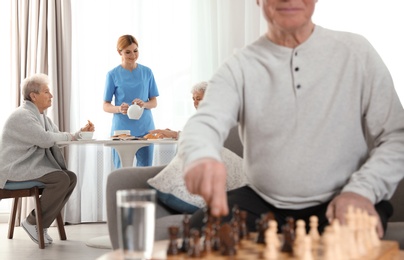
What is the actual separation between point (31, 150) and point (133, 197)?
13.5 ft

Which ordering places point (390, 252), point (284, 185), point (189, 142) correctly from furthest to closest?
point (284, 185) → point (189, 142) → point (390, 252)

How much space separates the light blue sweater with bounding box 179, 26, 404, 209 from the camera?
187cm

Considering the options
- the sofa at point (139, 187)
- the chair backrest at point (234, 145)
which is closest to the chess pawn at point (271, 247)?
the sofa at point (139, 187)

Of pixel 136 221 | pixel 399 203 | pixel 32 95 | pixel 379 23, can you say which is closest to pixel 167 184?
pixel 399 203

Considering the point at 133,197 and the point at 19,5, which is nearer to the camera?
the point at 133,197

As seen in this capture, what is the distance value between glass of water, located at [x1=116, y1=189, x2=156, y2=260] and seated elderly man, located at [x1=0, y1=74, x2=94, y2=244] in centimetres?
377

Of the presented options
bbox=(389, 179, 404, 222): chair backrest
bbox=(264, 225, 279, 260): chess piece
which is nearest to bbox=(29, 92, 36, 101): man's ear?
bbox=(389, 179, 404, 222): chair backrest

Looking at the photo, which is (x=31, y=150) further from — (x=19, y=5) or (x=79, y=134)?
(x=19, y=5)

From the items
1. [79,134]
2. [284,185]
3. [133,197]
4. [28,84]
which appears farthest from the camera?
[28,84]

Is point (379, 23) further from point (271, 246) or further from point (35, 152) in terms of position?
point (271, 246)

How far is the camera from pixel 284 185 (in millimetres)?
1900

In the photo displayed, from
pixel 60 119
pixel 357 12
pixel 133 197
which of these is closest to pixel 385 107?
pixel 133 197

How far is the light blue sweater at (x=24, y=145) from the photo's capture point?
5051 millimetres

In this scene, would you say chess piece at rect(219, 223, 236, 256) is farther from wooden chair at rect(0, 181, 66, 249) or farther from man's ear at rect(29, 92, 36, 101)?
man's ear at rect(29, 92, 36, 101)
